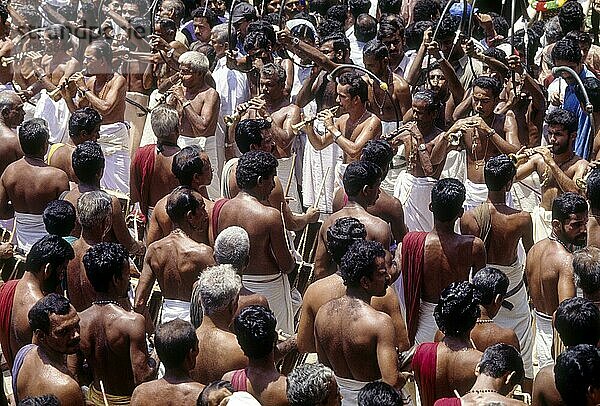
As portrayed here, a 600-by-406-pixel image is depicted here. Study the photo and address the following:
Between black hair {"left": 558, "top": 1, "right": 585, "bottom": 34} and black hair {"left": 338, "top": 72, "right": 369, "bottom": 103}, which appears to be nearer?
black hair {"left": 338, "top": 72, "right": 369, "bottom": 103}

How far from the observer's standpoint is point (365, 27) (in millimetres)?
14133

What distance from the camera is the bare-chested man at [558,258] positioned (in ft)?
26.4

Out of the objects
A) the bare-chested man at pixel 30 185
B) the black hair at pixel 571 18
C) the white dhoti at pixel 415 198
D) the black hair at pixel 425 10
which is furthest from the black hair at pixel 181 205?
the black hair at pixel 425 10

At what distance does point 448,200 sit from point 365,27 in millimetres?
6309

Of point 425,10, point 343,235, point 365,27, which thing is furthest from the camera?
point 425,10

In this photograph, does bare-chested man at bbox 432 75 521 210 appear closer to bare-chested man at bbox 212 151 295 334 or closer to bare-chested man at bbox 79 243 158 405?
bare-chested man at bbox 212 151 295 334

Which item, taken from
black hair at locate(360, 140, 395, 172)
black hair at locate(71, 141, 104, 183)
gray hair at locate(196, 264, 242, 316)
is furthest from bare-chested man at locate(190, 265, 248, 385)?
black hair at locate(71, 141, 104, 183)

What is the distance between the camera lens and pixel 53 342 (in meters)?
6.89

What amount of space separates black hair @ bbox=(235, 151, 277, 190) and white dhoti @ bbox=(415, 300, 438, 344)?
1605 millimetres

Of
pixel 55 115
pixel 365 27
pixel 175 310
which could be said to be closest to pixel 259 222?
pixel 175 310

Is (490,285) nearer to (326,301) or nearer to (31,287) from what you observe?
(326,301)

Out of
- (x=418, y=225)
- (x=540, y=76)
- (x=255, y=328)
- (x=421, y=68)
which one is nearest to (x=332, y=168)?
(x=418, y=225)

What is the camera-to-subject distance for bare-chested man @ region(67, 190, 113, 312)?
334 inches

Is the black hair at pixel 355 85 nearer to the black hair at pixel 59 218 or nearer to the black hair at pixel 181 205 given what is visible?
the black hair at pixel 181 205
